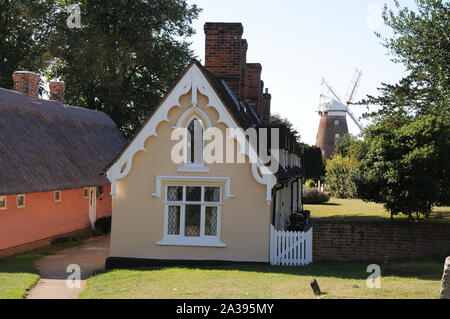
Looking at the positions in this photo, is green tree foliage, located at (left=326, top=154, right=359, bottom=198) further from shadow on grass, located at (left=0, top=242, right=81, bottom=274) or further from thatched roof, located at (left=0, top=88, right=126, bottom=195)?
shadow on grass, located at (left=0, top=242, right=81, bottom=274)

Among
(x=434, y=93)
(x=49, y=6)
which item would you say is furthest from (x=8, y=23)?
(x=434, y=93)

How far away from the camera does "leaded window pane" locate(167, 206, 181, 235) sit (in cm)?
1719

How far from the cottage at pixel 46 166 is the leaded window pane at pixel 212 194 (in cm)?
767

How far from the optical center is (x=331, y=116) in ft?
290

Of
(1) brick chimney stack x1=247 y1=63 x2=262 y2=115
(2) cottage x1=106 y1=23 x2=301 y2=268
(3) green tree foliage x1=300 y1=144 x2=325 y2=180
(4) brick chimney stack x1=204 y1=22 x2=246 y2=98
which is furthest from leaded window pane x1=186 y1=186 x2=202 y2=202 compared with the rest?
(3) green tree foliage x1=300 y1=144 x2=325 y2=180

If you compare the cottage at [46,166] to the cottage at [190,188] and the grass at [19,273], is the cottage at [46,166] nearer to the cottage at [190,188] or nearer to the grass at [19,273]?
the grass at [19,273]

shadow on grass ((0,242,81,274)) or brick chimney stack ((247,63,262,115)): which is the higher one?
brick chimney stack ((247,63,262,115))

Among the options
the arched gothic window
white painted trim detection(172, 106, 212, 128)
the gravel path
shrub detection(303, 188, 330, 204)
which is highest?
white painted trim detection(172, 106, 212, 128)

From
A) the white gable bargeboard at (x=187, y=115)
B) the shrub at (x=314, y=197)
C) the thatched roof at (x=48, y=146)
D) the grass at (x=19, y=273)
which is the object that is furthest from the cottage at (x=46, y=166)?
the shrub at (x=314, y=197)

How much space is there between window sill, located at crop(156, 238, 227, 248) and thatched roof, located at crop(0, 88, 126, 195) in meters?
6.61

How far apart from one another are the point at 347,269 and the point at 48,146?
53.4ft

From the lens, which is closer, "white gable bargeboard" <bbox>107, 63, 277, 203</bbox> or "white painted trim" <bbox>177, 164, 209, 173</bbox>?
"white gable bargeboard" <bbox>107, 63, 277, 203</bbox>
